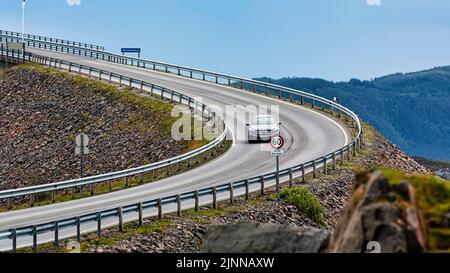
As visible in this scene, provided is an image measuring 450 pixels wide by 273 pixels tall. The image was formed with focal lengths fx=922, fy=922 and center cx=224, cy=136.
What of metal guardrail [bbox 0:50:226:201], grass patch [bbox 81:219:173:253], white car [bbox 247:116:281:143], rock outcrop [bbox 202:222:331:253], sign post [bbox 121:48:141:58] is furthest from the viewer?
sign post [bbox 121:48:141:58]

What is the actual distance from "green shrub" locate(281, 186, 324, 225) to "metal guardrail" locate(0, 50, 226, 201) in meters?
8.03

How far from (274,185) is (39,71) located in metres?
47.0

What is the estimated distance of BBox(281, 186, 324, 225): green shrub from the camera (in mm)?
32844

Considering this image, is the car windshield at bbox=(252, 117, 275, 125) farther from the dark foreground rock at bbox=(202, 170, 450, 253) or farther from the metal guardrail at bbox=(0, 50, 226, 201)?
the dark foreground rock at bbox=(202, 170, 450, 253)

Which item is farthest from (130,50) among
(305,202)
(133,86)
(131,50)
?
(305,202)

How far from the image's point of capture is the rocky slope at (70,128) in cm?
5356

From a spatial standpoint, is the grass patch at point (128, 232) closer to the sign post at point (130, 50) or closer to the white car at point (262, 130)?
the white car at point (262, 130)

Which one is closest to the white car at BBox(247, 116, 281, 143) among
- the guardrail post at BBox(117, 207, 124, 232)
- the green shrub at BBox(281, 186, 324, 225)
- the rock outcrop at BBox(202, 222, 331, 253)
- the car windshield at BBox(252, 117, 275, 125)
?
the car windshield at BBox(252, 117, 275, 125)

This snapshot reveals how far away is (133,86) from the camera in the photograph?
69875mm

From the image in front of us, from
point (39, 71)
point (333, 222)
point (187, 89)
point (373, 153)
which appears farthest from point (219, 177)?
point (39, 71)

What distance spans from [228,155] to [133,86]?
25212mm


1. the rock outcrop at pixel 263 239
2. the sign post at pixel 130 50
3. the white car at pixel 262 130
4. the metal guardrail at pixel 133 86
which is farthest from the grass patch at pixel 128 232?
the sign post at pixel 130 50

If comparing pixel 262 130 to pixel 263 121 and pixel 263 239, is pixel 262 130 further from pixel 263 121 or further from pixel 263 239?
pixel 263 239
